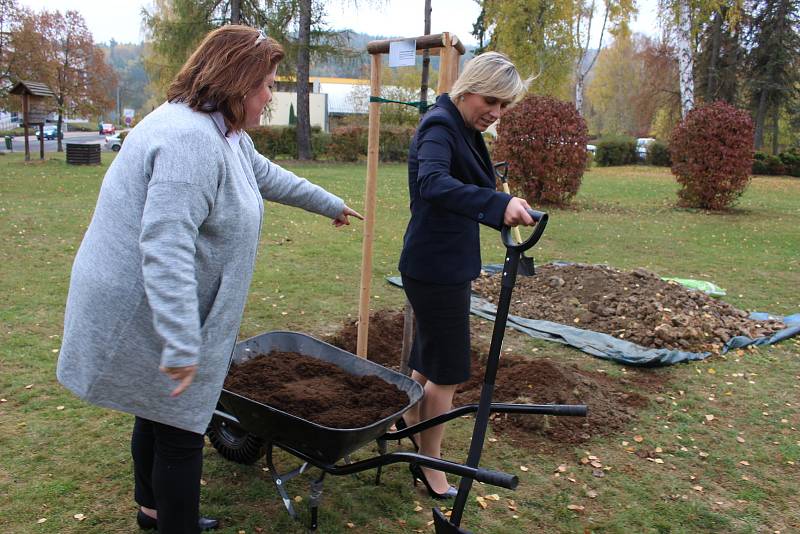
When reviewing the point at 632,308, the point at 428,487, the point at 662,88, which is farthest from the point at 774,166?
the point at 428,487

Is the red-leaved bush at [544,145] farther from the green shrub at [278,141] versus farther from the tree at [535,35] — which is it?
the tree at [535,35]

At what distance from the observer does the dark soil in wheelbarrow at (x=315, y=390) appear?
257 centimetres

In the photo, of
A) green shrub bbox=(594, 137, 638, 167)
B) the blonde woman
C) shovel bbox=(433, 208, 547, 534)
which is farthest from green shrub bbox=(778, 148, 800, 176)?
shovel bbox=(433, 208, 547, 534)

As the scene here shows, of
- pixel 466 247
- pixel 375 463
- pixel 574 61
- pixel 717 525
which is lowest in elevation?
pixel 717 525

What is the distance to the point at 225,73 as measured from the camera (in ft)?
6.15

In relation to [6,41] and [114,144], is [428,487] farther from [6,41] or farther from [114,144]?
[114,144]

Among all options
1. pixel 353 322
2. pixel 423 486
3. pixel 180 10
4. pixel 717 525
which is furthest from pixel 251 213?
pixel 180 10

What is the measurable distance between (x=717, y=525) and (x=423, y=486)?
1.25 meters

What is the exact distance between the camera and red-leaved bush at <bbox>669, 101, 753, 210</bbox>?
1221 cm

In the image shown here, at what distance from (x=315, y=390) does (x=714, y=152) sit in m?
11.7

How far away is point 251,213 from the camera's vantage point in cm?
196

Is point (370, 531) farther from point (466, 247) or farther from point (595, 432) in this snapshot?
point (595, 432)

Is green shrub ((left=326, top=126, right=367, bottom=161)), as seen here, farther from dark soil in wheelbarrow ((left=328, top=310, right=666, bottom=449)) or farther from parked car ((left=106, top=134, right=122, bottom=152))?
dark soil in wheelbarrow ((left=328, top=310, right=666, bottom=449))

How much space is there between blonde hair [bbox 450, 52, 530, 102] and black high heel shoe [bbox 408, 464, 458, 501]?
1.59 metres
